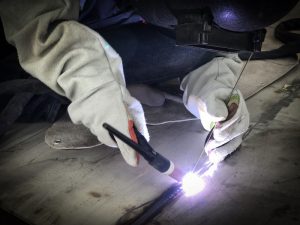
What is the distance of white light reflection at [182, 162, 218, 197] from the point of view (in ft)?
3.26

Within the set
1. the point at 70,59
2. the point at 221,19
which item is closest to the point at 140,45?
the point at 70,59

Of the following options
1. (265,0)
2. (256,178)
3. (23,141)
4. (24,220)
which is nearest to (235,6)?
(265,0)

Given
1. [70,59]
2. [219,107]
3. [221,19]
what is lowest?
[219,107]

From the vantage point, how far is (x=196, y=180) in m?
1.03

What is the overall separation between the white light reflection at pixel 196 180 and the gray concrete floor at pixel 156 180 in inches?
0.6

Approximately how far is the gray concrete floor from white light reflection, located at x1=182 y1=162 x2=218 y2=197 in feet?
0.05

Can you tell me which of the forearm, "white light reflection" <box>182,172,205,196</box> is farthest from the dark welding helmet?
"white light reflection" <box>182,172,205,196</box>

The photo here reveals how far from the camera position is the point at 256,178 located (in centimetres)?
102

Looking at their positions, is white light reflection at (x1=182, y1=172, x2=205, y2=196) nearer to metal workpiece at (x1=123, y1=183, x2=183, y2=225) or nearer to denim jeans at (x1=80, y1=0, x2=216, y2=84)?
metal workpiece at (x1=123, y1=183, x2=183, y2=225)

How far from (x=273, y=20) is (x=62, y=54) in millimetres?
527

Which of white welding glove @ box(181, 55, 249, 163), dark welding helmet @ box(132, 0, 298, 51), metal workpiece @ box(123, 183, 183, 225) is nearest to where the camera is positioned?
dark welding helmet @ box(132, 0, 298, 51)

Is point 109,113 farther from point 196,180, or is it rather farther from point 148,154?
point 196,180

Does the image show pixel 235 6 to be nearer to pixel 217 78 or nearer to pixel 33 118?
pixel 217 78

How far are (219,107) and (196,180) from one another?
0.77ft
